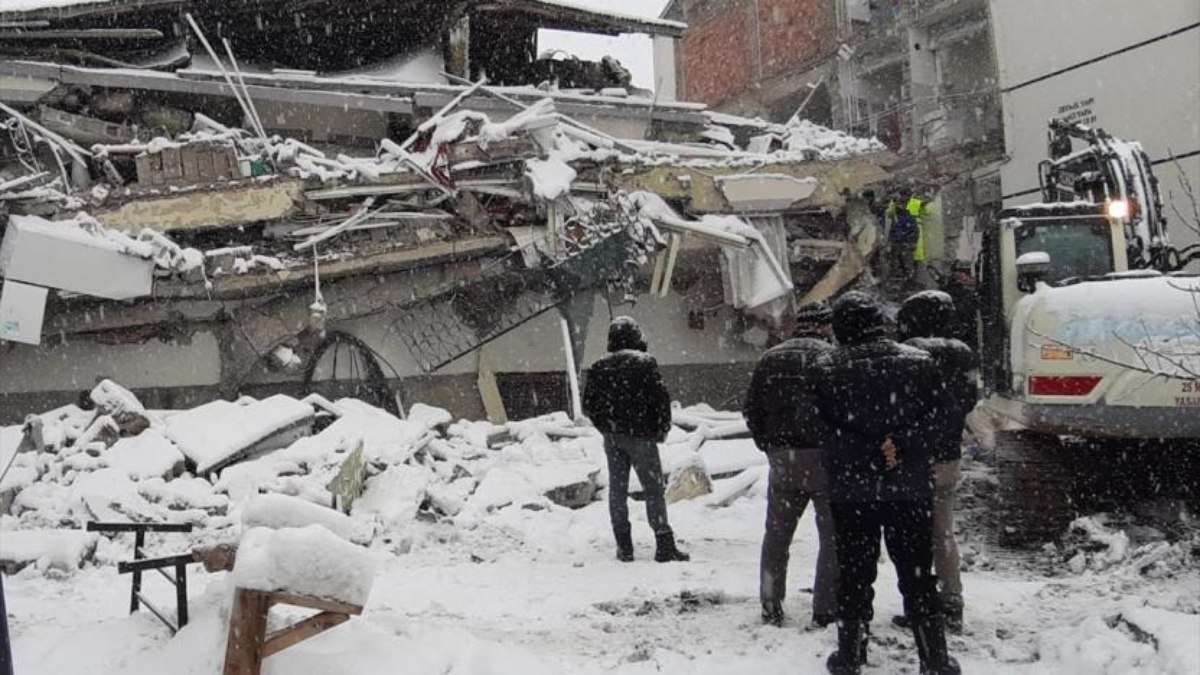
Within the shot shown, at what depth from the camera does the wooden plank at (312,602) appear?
358cm

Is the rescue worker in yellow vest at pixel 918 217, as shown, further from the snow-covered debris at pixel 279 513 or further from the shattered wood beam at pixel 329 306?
the snow-covered debris at pixel 279 513

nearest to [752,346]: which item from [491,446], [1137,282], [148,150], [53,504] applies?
[491,446]

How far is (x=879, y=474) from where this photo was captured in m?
4.07

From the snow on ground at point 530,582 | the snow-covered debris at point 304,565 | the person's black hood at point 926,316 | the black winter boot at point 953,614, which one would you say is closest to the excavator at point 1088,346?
the snow on ground at point 530,582

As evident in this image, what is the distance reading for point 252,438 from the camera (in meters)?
8.78

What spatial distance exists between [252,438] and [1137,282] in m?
7.42

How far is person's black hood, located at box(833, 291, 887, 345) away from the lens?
13.8ft

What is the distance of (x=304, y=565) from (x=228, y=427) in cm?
585

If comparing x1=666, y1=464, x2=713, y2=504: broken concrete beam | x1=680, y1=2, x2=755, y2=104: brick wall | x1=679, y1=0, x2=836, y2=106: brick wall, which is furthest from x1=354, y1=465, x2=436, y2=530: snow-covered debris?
x1=680, y1=2, x2=755, y2=104: brick wall

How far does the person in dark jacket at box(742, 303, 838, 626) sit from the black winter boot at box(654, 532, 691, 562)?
1.58m

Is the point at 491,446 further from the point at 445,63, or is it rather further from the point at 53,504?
the point at 445,63

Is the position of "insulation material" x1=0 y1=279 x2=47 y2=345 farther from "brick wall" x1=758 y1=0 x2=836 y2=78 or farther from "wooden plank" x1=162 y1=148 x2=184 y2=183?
"brick wall" x1=758 y1=0 x2=836 y2=78

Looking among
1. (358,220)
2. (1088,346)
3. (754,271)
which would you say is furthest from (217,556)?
(754,271)

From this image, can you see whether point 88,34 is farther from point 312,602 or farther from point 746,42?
point 746,42
